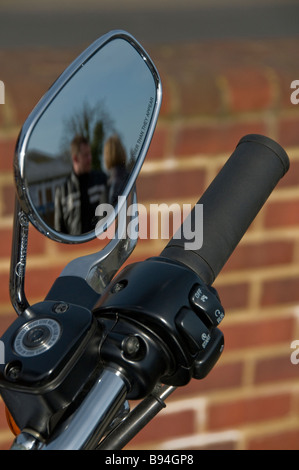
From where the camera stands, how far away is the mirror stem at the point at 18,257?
0.55 m

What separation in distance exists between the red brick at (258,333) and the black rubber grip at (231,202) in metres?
0.62

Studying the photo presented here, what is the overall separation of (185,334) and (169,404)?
2.51ft

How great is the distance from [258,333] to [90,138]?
79 centimetres

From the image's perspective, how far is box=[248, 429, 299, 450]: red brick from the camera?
4.48 ft

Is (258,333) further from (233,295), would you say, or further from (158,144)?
(158,144)

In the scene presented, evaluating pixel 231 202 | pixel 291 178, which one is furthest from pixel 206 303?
pixel 291 178

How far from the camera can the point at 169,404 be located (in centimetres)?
126

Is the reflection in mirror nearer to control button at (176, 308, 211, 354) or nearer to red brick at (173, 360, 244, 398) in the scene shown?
control button at (176, 308, 211, 354)

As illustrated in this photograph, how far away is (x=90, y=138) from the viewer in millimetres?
583

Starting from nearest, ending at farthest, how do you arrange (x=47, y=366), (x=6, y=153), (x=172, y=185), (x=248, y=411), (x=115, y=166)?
(x=47, y=366)
(x=115, y=166)
(x=6, y=153)
(x=172, y=185)
(x=248, y=411)

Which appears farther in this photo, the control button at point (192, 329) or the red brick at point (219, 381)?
the red brick at point (219, 381)

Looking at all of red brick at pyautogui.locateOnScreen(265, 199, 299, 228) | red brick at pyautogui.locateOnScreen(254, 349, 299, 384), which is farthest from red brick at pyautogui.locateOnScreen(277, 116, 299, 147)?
red brick at pyautogui.locateOnScreen(254, 349, 299, 384)

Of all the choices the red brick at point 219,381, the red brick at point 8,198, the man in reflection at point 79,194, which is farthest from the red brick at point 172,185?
the man in reflection at point 79,194

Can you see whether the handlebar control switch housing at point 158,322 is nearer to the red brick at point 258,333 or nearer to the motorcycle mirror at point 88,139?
the motorcycle mirror at point 88,139
